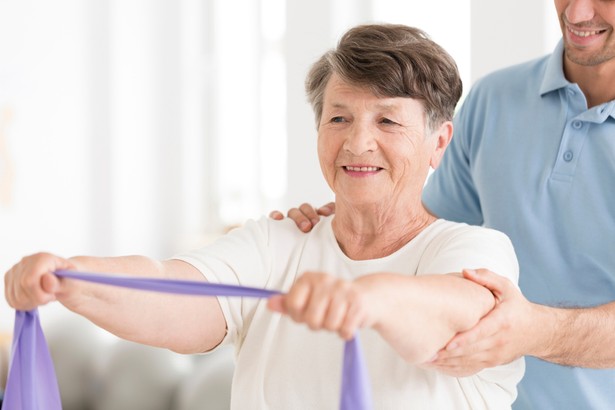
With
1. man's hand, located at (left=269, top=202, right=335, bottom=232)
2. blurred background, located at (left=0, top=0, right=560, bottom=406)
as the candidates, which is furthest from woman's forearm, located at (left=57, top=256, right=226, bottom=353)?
blurred background, located at (left=0, top=0, right=560, bottom=406)

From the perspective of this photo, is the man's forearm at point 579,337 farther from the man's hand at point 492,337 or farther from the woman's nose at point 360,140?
the woman's nose at point 360,140

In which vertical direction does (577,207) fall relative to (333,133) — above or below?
below

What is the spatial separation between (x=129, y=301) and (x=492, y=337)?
67cm

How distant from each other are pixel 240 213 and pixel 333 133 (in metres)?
3.79

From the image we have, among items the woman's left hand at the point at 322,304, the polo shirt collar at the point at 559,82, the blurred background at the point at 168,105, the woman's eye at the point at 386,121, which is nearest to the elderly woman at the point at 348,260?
the woman's eye at the point at 386,121

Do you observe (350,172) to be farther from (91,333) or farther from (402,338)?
(91,333)

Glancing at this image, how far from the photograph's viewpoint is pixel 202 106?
5543mm

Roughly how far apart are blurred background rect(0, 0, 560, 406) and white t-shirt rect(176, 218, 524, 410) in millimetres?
1975

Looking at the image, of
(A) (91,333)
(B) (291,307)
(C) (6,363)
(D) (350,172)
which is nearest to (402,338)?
(B) (291,307)

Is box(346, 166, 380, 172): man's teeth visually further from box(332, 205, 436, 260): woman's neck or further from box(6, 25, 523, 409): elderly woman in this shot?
box(332, 205, 436, 260): woman's neck

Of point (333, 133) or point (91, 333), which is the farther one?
point (91, 333)

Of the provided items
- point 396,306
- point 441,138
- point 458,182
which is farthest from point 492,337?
point 458,182

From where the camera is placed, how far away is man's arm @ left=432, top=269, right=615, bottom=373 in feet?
4.80

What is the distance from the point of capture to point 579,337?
174cm
